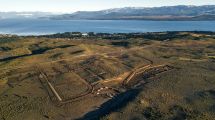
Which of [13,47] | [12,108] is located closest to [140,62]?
[12,108]

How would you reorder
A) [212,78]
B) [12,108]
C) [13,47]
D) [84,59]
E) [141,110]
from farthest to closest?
[13,47] → [84,59] → [212,78] → [12,108] → [141,110]

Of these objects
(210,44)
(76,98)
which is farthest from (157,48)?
(76,98)

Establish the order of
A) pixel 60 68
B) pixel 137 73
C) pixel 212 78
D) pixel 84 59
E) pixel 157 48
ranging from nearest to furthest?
pixel 212 78, pixel 137 73, pixel 60 68, pixel 84 59, pixel 157 48

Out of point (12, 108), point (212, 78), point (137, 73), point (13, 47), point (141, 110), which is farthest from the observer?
point (13, 47)

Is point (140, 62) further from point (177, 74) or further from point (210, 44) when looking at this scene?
point (210, 44)

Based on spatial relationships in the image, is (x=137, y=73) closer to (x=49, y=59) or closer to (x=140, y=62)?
(x=140, y=62)

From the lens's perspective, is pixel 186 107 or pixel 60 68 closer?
pixel 186 107
